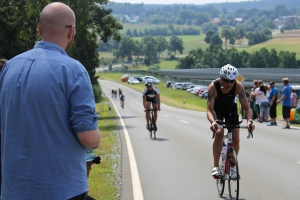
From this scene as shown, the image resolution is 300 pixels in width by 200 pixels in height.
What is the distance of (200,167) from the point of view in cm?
1223

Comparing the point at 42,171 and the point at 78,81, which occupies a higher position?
the point at 78,81

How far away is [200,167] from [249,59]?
486 ft

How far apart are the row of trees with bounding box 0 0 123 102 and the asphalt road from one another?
12.8 m

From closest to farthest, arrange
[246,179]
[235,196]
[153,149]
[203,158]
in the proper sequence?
[235,196]
[246,179]
[203,158]
[153,149]

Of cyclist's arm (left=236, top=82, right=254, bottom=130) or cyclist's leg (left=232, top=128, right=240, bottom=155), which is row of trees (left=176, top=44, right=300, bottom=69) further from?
cyclist's leg (left=232, top=128, right=240, bottom=155)

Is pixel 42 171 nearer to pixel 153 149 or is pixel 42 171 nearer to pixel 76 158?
pixel 76 158

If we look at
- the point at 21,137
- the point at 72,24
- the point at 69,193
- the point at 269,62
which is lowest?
the point at 269,62

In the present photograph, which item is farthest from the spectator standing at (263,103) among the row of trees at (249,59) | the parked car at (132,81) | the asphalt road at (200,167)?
the row of trees at (249,59)

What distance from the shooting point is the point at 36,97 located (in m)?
3.70

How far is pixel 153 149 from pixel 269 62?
142 meters

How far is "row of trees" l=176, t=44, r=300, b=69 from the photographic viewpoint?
151 m

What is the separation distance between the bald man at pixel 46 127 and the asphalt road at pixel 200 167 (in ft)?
17.6

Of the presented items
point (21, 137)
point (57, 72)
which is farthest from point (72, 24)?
point (21, 137)

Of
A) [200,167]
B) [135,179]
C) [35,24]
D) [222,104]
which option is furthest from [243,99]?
[35,24]
